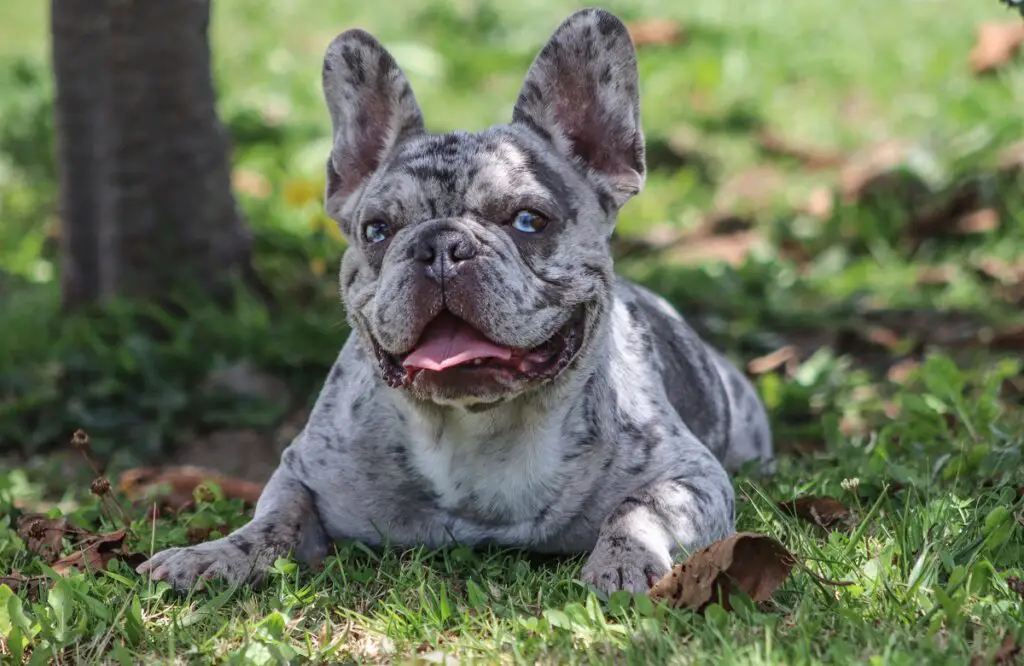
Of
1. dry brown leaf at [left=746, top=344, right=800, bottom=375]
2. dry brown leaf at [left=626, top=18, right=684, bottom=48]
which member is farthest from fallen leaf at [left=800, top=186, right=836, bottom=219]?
dry brown leaf at [left=626, top=18, right=684, bottom=48]

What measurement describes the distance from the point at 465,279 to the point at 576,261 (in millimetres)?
493

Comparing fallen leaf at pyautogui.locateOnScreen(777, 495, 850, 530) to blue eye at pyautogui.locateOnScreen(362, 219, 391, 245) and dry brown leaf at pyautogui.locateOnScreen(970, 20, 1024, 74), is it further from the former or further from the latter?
dry brown leaf at pyautogui.locateOnScreen(970, 20, 1024, 74)


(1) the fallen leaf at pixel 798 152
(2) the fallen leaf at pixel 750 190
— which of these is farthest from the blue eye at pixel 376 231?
(1) the fallen leaf at pixel 798 152

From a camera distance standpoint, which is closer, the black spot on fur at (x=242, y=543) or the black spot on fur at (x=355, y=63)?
the black spot on fur at (x=242, y=543)

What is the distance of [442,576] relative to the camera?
13.8ft

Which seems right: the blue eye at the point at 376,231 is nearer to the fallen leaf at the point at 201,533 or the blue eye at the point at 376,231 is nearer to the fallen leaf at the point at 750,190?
the fallen leaf at the point at 201,533

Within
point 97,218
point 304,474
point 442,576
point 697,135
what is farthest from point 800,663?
point 697,135

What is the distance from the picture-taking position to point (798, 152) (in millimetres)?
10156

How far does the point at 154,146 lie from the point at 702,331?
317 centimetres

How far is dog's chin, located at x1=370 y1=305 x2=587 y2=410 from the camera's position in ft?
13.4

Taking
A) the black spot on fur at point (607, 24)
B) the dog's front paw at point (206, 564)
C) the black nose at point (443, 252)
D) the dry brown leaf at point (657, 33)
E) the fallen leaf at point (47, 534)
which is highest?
the dry brown leaf at point (657, 33)

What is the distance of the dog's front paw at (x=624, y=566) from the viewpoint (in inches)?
151

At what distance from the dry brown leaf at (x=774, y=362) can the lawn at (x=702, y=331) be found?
0.02 metres

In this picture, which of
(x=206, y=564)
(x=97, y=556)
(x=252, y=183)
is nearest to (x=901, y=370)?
(x=206, y=564)
